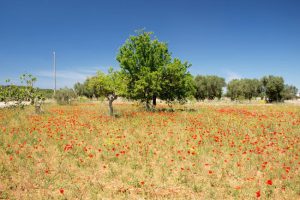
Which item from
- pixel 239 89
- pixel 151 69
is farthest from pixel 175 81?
pixel 239 89

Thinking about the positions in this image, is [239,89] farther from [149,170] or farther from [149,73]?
[149,170]

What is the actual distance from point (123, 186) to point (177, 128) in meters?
7.94

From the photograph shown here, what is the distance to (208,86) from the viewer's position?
82.9 m

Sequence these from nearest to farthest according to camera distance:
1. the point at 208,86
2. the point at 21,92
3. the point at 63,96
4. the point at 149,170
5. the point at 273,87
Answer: the point at 149,170
the point at 21,92
the point at 63,96
the point at 273,87
the point at 208,86

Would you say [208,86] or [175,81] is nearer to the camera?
[175,81]

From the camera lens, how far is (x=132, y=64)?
2719 centimetres

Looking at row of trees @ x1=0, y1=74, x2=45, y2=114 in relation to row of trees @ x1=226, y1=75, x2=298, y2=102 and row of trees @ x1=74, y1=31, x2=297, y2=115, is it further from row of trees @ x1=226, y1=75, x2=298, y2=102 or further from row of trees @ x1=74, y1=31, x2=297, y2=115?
row of trees @ x1=226, y1=75, x2=298, y2=102

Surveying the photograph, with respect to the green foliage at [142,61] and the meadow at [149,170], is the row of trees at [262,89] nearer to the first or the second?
the green foliage at [142,61]

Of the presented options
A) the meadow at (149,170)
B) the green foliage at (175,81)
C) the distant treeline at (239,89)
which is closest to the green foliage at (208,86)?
the distant treeline at (239,89)

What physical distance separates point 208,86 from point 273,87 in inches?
765

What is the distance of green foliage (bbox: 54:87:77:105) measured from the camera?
149 ft

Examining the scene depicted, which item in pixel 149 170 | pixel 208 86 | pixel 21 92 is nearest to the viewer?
pixel 149 170

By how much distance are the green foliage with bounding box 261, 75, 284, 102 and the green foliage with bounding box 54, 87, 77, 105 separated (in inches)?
2302

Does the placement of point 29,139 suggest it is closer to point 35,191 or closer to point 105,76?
point 35,191
